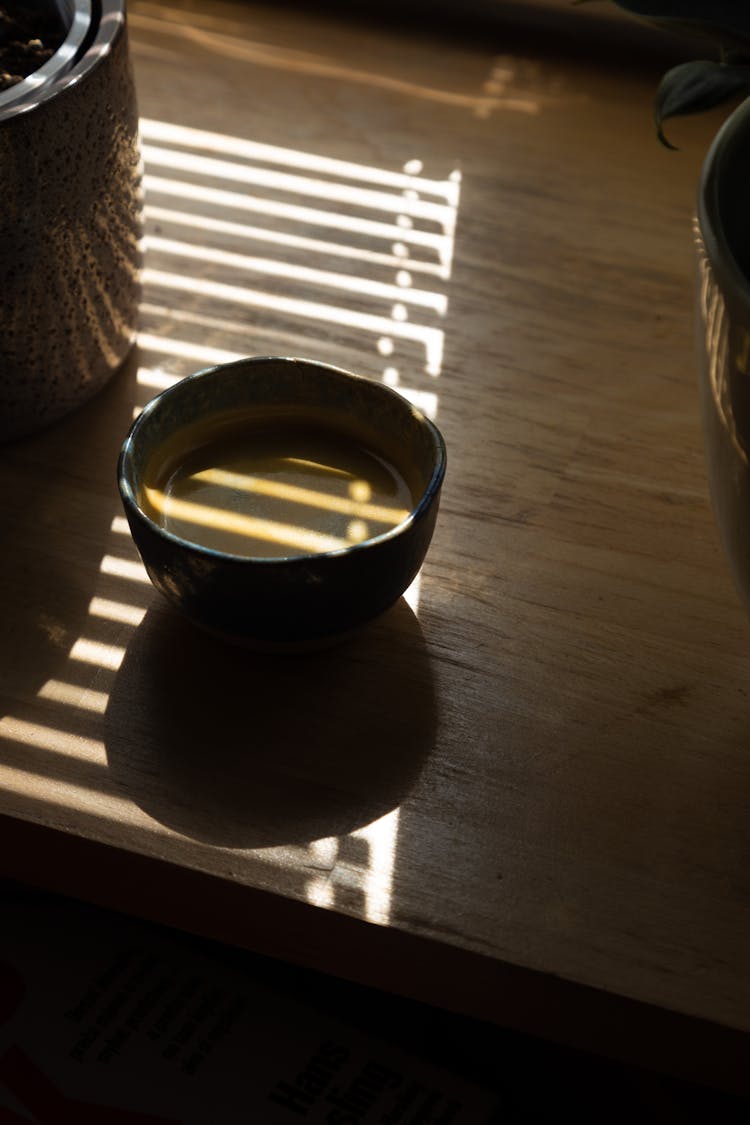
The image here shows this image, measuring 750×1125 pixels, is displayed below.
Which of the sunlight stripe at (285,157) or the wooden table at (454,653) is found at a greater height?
the sunlight stripe at (285,157)

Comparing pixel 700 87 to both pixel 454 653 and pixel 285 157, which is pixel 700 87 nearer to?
pixel 454 653

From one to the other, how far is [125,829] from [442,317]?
0.33m

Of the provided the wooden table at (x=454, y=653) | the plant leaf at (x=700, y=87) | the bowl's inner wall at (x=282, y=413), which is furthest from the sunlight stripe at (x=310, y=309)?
the plant leaf at (x=700, y=87)

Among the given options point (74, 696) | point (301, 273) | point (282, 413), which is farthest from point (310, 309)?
point (74, 696)

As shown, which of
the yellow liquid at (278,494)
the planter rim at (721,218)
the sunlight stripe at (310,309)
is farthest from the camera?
the sunlight stripe at (310,309)

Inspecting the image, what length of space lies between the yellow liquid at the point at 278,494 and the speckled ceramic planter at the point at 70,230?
9 cm

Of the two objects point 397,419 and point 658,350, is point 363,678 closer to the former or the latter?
point 397,419

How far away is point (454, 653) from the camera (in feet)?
1.72

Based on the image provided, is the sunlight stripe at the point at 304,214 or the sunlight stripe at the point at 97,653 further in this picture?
the sunlight stripe at the point at 304,214

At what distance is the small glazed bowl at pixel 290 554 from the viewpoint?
18.2 inches

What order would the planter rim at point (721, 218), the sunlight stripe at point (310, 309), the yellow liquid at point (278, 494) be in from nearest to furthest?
1. the planter rim at point (721, 218)
2. the yellow liquid at point (278, 494)
3. the sunlight stripe at point (310, 309)

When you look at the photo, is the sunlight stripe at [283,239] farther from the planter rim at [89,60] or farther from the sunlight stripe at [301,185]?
the planter rim at [89,60]

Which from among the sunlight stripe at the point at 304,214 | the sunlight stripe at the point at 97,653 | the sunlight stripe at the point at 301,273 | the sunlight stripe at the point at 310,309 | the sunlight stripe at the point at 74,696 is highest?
the sunlight stripe at the point at 304,214

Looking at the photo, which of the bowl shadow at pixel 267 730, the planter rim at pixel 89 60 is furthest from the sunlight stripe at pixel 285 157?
the bowl shadow at pixel 267 730
